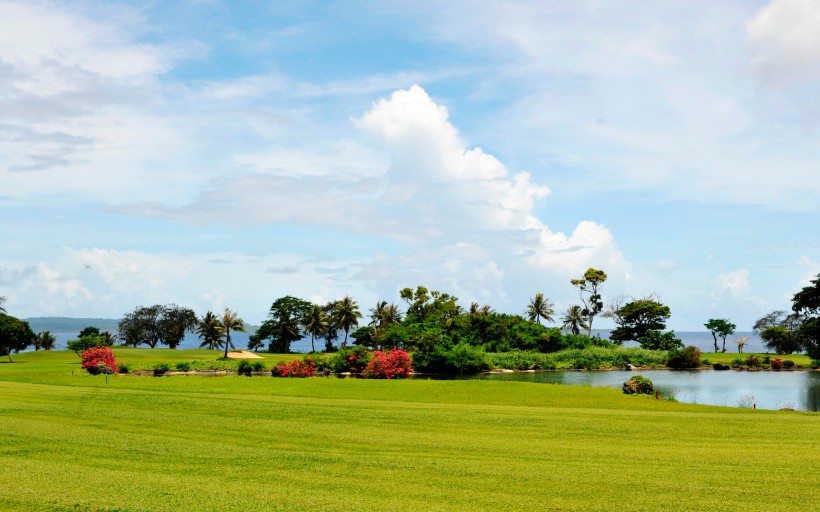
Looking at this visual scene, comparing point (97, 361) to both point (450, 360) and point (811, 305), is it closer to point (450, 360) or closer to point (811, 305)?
point (450, 360)

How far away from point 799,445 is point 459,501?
13101mm

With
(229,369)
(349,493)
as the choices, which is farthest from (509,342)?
(349,493)

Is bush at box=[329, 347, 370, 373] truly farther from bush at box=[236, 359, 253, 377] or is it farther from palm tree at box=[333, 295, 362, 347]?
palm tree at box=[333, 295, 362, 347]

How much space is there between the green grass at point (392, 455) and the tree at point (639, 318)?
86120mm

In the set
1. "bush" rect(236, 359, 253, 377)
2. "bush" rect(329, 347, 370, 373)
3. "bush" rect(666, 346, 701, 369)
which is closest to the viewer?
"bush" rect(329, 347, 370, 373)

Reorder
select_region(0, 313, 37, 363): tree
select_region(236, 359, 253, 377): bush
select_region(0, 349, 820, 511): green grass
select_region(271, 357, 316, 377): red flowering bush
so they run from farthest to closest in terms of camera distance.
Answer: select_region(0, 313, 37, 363): tree → select_region(236, 359, 253, 377): bush → select_region(271, 357, 316, 377): red flowering bush → select_region(0, 349, 820, 511): green grass

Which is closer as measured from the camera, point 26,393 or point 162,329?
point 26,393

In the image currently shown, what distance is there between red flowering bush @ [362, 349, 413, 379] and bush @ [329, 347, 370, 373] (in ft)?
18.6

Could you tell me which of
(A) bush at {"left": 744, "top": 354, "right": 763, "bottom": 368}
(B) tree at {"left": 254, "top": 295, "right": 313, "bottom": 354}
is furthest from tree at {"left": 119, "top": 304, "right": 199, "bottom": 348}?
(A) bush at {"left": 744, "top": 354, "right": 763, "bottom": 368}

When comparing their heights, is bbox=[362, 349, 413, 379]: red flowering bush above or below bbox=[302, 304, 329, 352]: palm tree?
below

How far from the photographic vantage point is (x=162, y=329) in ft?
464

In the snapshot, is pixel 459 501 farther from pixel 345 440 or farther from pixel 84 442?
pixel 84 442

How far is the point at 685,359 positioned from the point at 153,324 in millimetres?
102579

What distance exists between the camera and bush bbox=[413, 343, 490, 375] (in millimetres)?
74625
